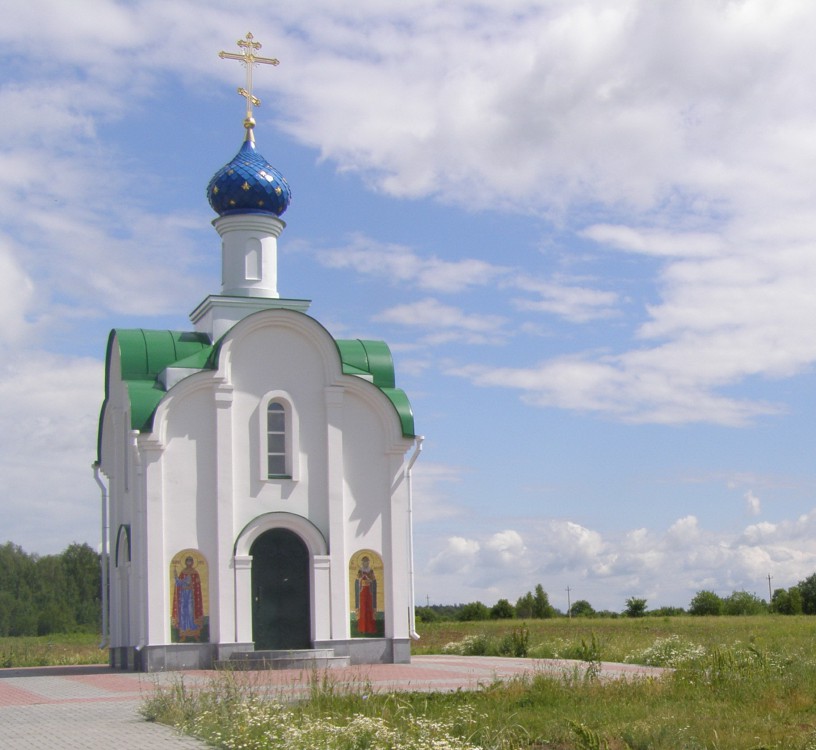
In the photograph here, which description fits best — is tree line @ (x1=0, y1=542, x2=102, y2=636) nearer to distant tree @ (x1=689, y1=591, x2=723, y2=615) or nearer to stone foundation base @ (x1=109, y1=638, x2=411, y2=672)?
distant tree @ (x1=689, y1=591, x2=723, y2=615)

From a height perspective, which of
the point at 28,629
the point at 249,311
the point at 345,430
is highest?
the point at 249,311

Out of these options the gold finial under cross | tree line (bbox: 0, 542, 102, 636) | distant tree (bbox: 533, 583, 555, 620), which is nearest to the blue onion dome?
the gold finial under cross

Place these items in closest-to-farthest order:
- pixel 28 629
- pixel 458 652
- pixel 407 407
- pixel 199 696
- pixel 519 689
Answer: pixel 199 696 < pixel 519 689 < pixel 407 407 < pixel 458 652 < pixel 28 629

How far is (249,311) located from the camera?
20.3 m

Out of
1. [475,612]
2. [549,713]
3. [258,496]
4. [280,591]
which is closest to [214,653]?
[280,591]

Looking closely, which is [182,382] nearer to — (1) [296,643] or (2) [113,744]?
(1) [296,643]

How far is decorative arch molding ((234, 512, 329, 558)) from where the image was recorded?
18.5 metres

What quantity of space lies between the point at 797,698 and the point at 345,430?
957cm

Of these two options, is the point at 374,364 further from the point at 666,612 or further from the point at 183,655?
the point at 666,612

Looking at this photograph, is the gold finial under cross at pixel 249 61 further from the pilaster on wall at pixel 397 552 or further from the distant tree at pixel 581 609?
the distant tree at pixel 581 609

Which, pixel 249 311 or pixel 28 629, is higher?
pixel 249 311

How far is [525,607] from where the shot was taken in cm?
4238

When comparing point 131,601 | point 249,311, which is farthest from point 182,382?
point 131,601

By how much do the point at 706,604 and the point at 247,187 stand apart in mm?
30651
